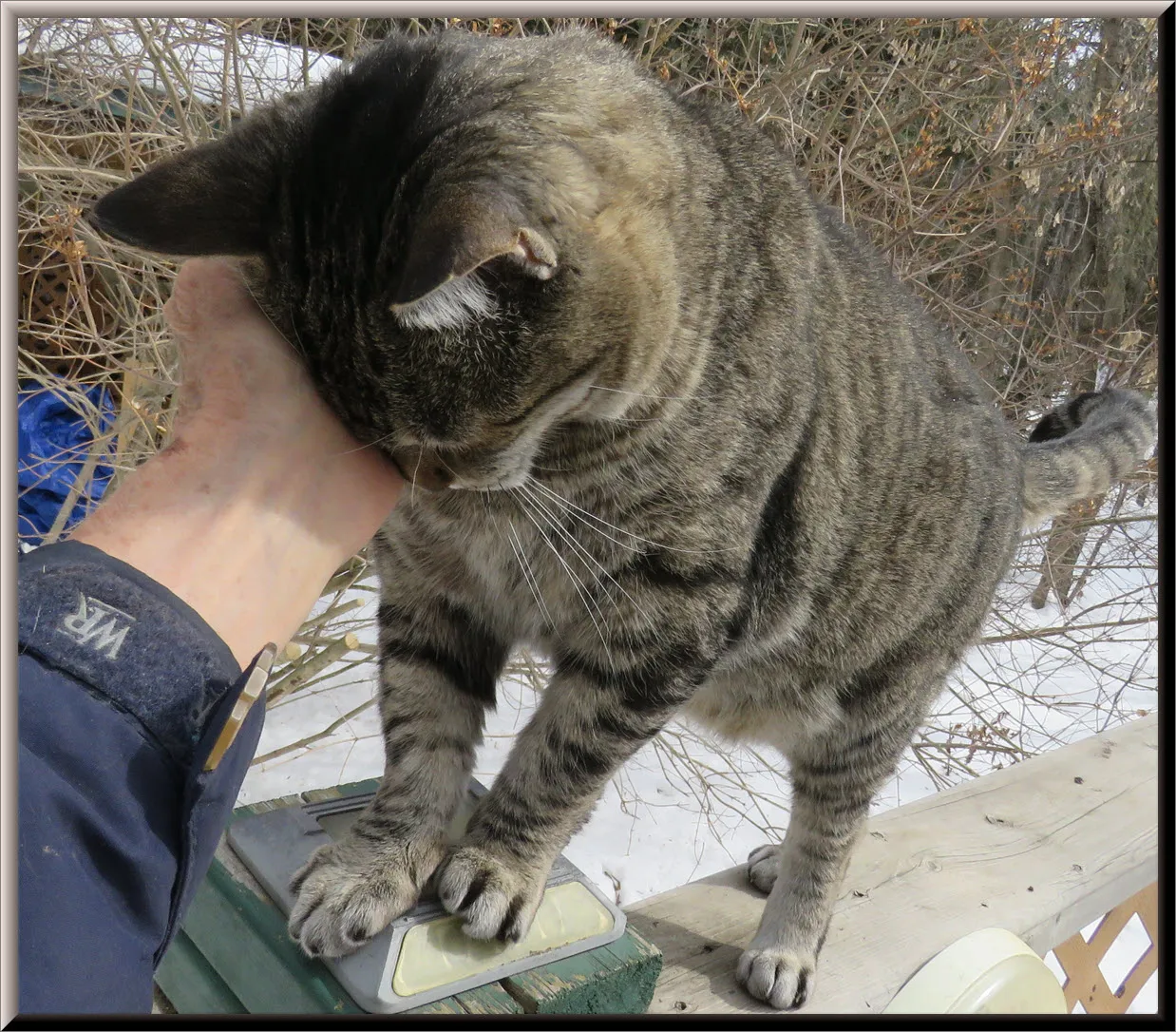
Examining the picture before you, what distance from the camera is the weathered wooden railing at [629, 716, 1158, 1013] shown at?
5.55 feet

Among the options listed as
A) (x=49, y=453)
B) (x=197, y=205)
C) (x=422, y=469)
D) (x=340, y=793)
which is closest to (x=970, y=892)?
(x=340, y=793)

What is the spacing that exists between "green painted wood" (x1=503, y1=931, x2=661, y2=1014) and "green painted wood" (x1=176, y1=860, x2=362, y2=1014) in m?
0.24

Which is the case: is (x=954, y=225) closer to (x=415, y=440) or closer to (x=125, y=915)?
(x=415, y=440)

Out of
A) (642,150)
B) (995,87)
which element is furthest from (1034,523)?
(995,87)

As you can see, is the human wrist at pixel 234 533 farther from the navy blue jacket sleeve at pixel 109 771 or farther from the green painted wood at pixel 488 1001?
the green painted wood at pixel 488 1001

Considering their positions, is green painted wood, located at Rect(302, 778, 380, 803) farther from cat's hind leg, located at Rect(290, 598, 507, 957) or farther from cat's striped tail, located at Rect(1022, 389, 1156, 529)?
cat's striped tail, located at Rect(1022, 389, 1156, 529)

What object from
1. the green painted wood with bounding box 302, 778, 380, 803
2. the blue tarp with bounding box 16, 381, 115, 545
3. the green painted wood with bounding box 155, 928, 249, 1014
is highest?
the green painted wood with bounding box 155, 928, 249, 1014

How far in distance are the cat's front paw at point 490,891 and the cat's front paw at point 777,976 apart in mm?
457

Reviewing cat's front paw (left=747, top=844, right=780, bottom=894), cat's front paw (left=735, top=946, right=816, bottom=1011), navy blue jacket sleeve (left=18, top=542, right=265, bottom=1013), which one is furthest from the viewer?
cat's front paw (left=747, top=844, right=780, bottom=894)

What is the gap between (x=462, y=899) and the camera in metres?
1.40

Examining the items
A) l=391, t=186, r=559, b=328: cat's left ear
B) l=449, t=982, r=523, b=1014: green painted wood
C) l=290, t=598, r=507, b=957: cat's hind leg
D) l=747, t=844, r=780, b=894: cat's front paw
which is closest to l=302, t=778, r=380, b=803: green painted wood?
l=290, t=598, r=507, b=957: cat's hind leg

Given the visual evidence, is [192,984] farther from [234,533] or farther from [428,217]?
[428,217]

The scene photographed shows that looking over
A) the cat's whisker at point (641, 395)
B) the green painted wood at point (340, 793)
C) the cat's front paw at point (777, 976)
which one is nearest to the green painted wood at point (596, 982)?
the cat's front paw at point (777, 976)

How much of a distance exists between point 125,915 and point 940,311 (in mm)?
3765
